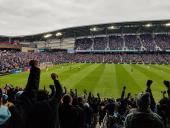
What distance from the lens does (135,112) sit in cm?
531

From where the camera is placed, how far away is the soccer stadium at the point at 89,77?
520 centimetres

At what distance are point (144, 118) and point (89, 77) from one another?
43628 mm

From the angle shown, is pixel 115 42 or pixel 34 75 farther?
pixel 115 42

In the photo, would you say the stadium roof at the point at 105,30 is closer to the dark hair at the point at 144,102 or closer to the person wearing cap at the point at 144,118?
the dark hair at the point at 144,102

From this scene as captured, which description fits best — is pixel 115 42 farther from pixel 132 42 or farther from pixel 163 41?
pixel 163 41

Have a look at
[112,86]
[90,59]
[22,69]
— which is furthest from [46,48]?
[112,86]

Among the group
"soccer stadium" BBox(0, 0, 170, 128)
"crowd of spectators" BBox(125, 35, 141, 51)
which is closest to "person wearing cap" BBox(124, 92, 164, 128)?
A: "soccer stadium" BBox(0, 0, 170, 128)

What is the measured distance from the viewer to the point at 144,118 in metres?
5.17

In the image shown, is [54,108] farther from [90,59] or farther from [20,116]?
[90,59]

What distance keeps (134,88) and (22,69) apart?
36.9m

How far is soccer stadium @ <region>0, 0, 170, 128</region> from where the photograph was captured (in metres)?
5.20

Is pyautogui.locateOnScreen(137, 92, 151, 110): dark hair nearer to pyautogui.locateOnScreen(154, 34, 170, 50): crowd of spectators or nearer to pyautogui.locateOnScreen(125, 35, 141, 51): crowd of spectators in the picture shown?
pyautogui.locateOnScreen(154, 34, 170, 50): crowd of spectators

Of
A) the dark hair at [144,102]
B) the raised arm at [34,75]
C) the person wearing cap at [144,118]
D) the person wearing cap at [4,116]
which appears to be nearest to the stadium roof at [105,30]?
the dark hair at [144,102]

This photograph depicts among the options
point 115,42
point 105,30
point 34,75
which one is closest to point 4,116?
point 34,75
